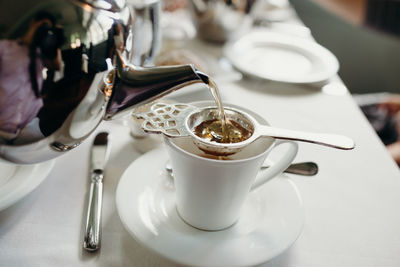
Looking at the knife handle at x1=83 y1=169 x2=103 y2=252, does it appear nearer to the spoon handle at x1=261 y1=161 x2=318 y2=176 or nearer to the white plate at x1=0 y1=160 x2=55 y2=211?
the white plate at x1=0 y1=160 x2=55 y2=211

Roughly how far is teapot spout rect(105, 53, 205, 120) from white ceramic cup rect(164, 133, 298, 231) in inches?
2.2

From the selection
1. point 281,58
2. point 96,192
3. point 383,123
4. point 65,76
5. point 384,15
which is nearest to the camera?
point 65,76

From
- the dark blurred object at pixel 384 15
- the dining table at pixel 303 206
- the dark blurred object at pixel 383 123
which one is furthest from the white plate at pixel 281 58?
the dark blurred object at pixel 384 15

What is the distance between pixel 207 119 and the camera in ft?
1.43

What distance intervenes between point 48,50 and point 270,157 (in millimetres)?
333

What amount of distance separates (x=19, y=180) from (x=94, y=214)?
100 millimetres

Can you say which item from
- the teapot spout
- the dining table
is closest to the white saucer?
the dining table

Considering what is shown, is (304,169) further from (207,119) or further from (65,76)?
(65,76)

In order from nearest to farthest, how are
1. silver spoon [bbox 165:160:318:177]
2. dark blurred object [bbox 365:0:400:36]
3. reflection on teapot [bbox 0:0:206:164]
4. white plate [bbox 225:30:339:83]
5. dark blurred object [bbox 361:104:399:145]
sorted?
reflection on teapot [bbox 0:0:206:164]
silver spoon [bbox 165:160:318:177]
white plate [bbox 225:30:339:83]
dark blurred object [bbox 361:104:399:145]
dark blurred object [bbox 365:0:400:36]

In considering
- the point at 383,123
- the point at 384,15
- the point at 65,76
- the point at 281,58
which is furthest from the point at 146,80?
the point at 384,15

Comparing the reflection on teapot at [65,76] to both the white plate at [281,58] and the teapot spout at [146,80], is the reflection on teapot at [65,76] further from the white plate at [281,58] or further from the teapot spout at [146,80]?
the white plate at [281,58]

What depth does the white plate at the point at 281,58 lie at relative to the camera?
785 millimetres

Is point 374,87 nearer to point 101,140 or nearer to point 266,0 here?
point 266,0

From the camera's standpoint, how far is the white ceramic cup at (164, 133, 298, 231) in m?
0.36
